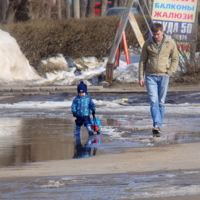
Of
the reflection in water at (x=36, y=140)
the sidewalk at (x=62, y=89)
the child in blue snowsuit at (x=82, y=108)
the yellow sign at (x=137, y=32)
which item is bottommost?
the sidewalk at (x=62, y=89)

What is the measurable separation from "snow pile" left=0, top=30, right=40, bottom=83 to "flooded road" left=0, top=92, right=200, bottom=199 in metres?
5.11

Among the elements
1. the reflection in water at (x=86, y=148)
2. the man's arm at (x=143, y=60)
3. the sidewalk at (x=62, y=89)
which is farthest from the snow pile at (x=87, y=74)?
the reflection in water at (x=86, y=148)

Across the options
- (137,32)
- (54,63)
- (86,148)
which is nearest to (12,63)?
(54,63)

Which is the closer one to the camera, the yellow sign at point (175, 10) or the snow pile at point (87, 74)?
the snow pile at point (87, 74)

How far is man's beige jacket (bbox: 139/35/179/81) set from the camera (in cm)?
852

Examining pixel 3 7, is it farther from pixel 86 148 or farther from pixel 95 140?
pixel 86 148

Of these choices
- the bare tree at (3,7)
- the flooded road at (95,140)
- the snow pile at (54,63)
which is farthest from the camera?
the bare tree at (3,7)

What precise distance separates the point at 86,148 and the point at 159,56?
2.18 metres

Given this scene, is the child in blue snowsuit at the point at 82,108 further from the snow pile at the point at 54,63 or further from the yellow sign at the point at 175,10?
the snow pile at the point at 54,63

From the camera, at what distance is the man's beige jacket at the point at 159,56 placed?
8.52m

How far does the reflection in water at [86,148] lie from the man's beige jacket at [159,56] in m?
1.41

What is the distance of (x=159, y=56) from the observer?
8.53m

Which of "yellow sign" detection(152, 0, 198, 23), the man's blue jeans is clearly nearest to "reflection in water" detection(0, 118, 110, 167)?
the man's blue jeans

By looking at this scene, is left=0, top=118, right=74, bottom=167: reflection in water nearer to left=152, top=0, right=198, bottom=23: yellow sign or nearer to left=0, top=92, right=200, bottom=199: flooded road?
left=0, top=92, right=200, bottom=199: flooded road
